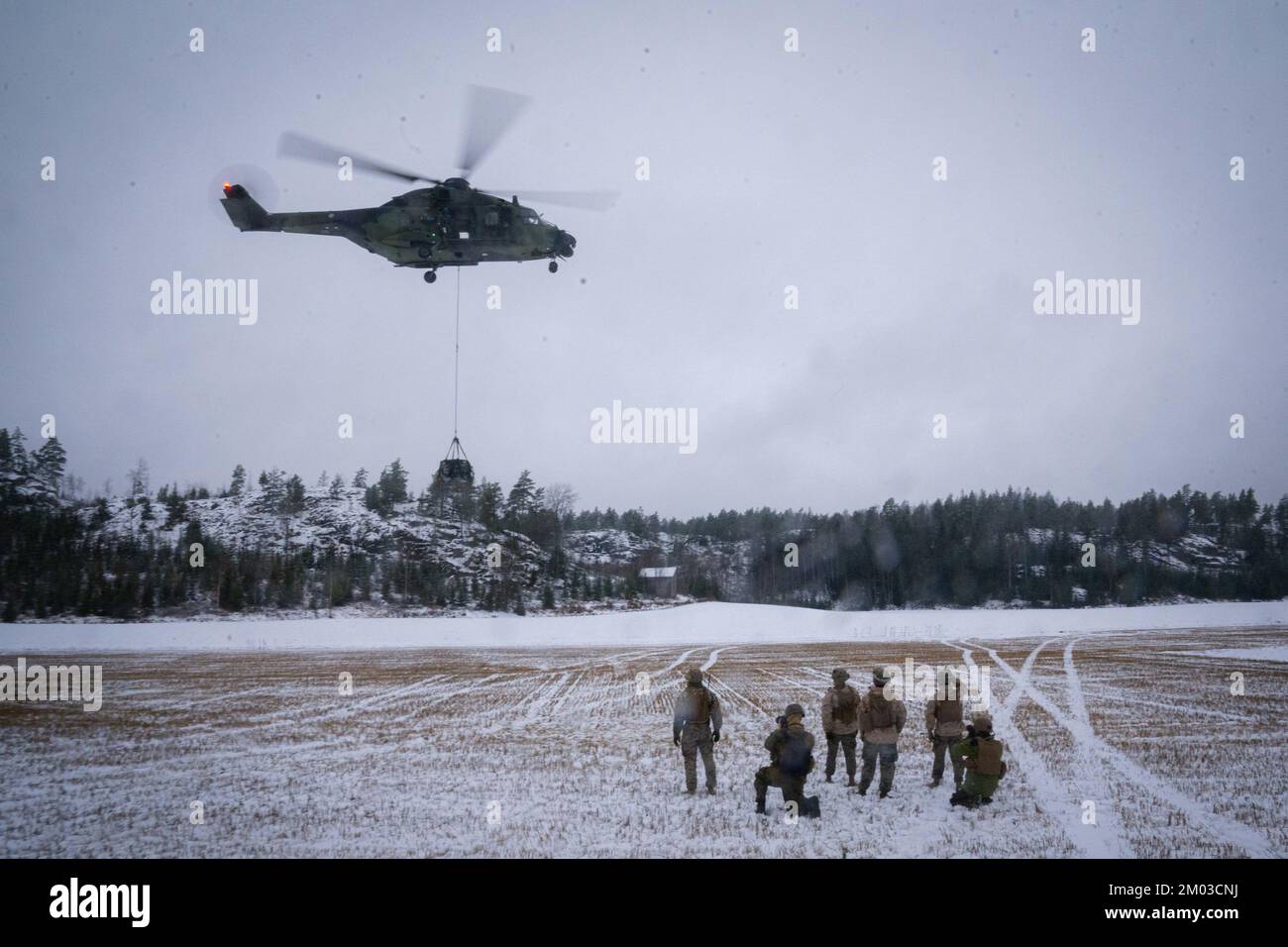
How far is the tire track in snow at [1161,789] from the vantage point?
8742 millimetres

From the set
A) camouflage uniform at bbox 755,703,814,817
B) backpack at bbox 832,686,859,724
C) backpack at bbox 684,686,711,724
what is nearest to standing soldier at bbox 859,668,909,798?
backpack at bbox 832,686,859,724

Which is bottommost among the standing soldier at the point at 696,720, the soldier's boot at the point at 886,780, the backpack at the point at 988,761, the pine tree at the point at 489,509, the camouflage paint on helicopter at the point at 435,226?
the soldier's boot at the point at 886,780

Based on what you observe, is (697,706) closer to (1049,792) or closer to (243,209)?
(1049,792)

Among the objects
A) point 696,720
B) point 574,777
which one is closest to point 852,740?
point 696,720

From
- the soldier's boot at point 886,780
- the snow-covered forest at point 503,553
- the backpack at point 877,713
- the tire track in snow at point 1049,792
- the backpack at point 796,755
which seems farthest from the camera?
the snow-covered forest at point 503,553

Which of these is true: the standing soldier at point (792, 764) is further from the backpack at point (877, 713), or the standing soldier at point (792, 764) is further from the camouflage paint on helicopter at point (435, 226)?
the camouflage paint on helicopter at point (435, 226)

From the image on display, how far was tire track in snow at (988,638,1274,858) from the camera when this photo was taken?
28.7ft

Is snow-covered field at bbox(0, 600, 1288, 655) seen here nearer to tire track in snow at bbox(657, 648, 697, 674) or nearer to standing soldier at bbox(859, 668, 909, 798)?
tire track in snow at bbox(657, 648, 697, 674)

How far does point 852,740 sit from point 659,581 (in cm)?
7913

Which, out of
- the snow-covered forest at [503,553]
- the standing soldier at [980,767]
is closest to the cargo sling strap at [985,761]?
the standing soldier at [980,767]

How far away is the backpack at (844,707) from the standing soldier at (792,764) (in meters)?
1.33
